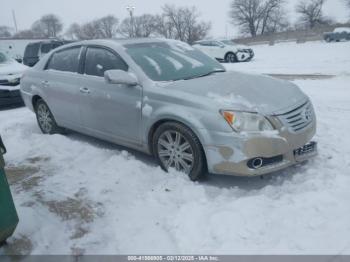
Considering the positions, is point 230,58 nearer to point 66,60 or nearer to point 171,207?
point 66,60

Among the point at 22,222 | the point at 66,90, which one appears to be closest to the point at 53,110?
the point at 66,90

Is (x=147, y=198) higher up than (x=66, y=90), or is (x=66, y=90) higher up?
(x=66, y=90)

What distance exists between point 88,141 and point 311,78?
759 centimetres

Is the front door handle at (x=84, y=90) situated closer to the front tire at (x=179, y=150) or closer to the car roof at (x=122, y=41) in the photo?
the car roof at (x=122, y=41)

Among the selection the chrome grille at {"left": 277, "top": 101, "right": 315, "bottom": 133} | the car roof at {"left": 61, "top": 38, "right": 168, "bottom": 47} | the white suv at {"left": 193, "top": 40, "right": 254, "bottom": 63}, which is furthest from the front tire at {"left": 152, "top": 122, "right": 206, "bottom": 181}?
the white suv at {"left": 193, "top": 40, "right": 254, "bottom": 63}

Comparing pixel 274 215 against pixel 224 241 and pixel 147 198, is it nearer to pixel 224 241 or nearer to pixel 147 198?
pixel 224 241

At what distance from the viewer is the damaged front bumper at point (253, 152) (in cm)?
358

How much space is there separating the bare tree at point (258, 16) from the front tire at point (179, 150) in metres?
76.2

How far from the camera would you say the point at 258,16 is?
7550 cm

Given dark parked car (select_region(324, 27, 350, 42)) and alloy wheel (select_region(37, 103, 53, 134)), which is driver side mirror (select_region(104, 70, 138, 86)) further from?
dark parked car (select_region(324, 27, 350, 42))

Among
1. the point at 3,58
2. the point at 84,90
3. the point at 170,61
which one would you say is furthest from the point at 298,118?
the point at 3,58

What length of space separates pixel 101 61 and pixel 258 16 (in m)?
76.7

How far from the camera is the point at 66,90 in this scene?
211 inches

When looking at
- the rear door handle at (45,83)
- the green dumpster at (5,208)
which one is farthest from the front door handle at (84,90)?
the green dumpster at (5,208)
